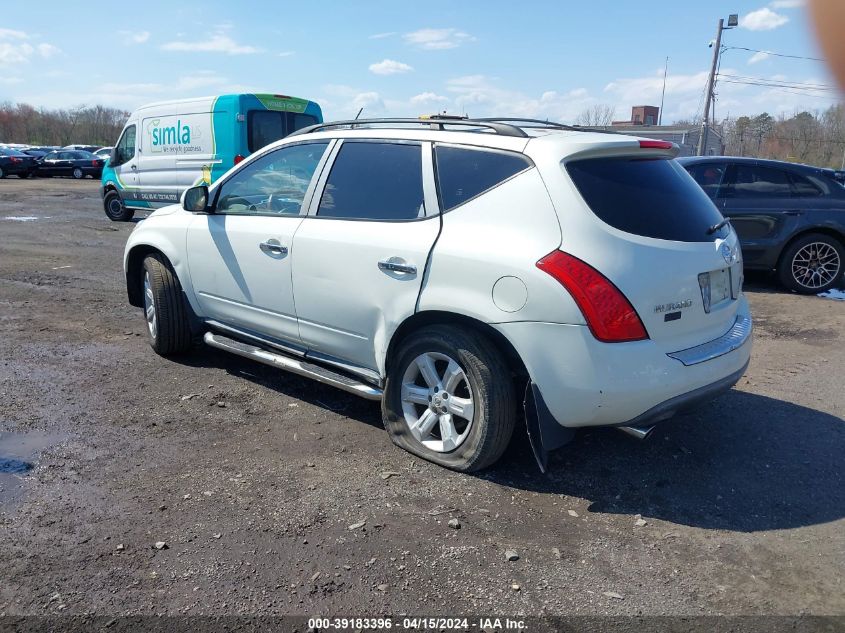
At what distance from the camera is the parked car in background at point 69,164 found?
34031 millimetres

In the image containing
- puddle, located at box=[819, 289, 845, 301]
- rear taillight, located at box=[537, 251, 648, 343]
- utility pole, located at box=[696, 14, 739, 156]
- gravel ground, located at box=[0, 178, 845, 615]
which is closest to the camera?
gravel ground, located at box=[0, 178, 845, 615]

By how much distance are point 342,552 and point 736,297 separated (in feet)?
8.41

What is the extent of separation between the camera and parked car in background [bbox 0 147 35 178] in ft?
106

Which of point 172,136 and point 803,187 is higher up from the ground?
point 172,136

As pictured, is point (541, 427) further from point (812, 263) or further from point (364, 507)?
point (812, 263)

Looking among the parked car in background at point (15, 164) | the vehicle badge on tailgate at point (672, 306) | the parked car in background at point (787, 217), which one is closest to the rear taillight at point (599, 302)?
the vehicle badge on tailgate at point (672, 306)

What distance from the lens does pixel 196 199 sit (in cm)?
517

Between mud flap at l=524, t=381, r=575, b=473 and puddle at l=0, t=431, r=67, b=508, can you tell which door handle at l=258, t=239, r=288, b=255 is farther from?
mud flap at l=524, t=381, r=575, b=473

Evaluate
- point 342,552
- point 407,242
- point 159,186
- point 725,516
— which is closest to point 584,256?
point 407,242

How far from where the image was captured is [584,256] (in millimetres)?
3309

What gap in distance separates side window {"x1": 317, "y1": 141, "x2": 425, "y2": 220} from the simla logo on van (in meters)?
9.42

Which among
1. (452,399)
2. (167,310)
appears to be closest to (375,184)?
(452,399)

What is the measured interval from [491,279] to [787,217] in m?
6.90

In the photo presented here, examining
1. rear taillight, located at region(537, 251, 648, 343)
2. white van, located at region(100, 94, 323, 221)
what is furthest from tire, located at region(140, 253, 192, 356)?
white van, located at region(100, 94, 323, 221)
